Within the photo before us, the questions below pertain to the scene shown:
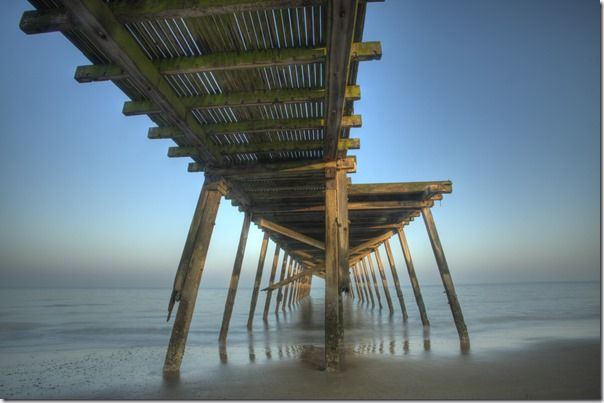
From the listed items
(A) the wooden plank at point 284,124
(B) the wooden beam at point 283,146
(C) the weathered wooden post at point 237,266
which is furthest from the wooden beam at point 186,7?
(C) the weathered wooden post at point 237,266

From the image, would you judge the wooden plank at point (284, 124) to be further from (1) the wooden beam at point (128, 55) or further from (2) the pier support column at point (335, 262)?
(2) the pier support column at point (335, 262)

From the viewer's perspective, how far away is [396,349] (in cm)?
Answer: 727

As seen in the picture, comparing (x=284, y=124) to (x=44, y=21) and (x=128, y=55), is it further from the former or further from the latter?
(x=44, y=21)

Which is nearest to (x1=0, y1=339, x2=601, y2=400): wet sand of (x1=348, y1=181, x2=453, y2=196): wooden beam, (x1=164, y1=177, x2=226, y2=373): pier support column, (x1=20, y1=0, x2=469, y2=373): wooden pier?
(x1=164, y1=177, x2=226, y2=373): pier support column

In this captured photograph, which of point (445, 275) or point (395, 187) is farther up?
point (395, 187)

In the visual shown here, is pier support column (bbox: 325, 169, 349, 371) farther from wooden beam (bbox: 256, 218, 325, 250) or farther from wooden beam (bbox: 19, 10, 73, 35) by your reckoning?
wooden beam (bbox: 19, 10, 73, 35)

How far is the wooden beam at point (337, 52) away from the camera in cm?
245

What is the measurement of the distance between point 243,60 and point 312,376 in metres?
4.37

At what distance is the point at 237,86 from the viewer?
403cm

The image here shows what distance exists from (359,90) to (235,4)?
190cm

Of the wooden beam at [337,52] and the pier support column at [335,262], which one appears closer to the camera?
the wooden beam at [337,52]

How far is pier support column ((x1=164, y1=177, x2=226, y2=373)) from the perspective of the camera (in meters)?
5.00

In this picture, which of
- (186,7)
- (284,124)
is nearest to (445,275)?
(284,124)

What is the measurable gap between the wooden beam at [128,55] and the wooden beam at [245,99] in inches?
8.8
